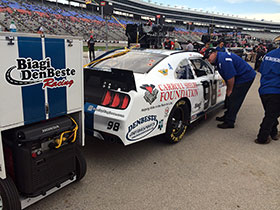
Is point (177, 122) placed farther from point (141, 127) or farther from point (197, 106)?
point (141, 127)

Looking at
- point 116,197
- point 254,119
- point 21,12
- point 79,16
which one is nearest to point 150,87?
point 116,197

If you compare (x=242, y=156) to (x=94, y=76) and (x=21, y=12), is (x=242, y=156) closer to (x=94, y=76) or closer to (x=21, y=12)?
(x=94, y=76)

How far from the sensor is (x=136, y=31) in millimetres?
7270

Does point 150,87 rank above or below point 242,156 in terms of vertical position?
above

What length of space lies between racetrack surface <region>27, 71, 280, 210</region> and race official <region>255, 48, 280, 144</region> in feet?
0.98

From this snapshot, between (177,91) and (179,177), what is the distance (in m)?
1.28

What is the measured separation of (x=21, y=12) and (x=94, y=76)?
4546 cm

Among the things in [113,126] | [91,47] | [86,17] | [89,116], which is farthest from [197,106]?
[86,17]

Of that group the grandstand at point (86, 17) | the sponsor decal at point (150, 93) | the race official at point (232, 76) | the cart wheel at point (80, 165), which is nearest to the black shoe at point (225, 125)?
the race official at point (232, 76)

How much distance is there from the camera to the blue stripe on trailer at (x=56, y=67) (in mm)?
2066

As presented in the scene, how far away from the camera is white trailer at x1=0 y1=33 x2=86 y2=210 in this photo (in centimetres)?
184

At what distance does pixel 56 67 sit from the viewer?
2137 mm

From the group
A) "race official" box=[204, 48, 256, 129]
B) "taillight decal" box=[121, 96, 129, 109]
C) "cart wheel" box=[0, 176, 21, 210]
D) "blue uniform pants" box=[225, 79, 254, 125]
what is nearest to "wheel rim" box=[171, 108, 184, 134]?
"taillight decal" box=[121, 96, 129, 109]

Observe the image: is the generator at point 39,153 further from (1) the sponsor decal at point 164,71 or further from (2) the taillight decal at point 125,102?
(1) the sponsor decal at point 164,71
